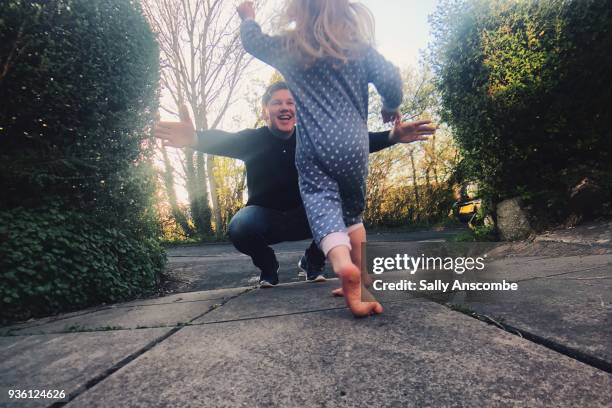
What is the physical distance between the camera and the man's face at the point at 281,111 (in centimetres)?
246

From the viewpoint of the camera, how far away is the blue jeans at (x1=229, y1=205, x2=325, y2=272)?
2.36 meters

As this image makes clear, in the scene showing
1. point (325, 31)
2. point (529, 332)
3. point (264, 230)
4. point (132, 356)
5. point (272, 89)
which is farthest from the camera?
point (272, 89)

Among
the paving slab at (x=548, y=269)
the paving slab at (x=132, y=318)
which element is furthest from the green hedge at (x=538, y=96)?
the paving slab at (x=132, y=318)

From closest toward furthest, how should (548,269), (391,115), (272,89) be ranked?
(391,115)
(548,269)
(272,89)

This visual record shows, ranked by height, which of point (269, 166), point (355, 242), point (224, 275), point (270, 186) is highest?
point (269, 166)

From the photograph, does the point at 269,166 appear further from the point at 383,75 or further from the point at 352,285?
the point at 352,285

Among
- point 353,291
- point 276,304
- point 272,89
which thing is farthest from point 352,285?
point 272,89

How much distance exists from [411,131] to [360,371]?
1.44 meters

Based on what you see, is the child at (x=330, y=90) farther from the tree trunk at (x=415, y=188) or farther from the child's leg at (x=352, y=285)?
the tree trunk at (x=415, y=188)

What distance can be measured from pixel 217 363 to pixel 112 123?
Answer: 8.15ft

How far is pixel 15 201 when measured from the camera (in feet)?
7.61

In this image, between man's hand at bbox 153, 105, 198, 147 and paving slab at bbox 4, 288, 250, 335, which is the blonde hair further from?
paving slab at bbox 4, 288, 250, 335

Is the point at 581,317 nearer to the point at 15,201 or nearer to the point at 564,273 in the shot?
the point at 564,273

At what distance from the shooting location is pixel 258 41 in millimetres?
1738
